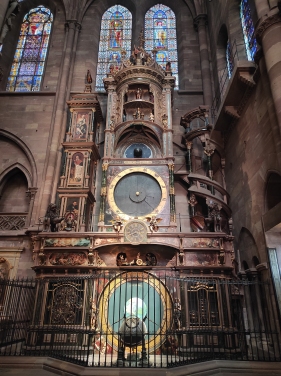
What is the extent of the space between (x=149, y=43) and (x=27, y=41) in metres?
6.34

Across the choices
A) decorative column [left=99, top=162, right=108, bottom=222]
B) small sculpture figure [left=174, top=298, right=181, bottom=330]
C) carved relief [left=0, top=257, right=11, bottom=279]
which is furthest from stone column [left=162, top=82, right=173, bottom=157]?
carved relief [left=0, top=257, right=11, bottom=279]

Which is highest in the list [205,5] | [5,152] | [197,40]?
[205,5]

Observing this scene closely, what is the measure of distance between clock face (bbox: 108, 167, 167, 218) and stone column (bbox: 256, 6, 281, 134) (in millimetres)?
4587

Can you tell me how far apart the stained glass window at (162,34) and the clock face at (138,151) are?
19.0ft

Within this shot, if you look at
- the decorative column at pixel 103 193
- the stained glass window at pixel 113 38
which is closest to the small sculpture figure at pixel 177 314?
the decorative column at pixel 103 193

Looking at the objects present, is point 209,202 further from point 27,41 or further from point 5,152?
point 27,41

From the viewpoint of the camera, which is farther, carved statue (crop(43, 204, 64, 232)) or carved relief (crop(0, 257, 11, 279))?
carved relief (crop(0, 257, 11, 279))

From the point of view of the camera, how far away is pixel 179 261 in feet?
26.8

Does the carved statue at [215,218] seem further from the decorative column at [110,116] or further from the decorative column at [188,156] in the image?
the decorative column at [110,116]

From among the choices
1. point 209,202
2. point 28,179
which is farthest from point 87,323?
point 28,179

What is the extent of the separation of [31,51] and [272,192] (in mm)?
13867

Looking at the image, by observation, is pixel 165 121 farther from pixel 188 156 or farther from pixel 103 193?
pixel 103 193

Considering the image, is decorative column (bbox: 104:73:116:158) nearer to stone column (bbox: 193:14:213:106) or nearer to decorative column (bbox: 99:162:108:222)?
decorative column (bbox: 99:162:108:222)

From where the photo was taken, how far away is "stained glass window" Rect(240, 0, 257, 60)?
408 inches
